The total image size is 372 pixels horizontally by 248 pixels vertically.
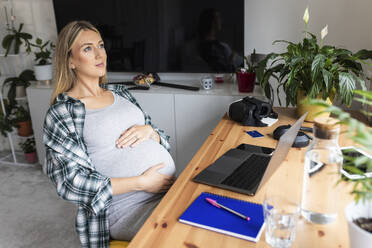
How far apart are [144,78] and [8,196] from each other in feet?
4.58

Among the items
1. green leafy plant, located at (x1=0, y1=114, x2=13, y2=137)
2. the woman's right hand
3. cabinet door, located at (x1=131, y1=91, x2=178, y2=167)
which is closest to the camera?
the woman's right hand

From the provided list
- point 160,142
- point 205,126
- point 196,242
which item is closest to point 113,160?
point 160,142

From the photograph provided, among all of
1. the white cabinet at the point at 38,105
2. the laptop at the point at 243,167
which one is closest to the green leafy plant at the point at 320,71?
the laptop at the point at 243,167

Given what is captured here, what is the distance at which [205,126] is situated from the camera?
7.45 ft

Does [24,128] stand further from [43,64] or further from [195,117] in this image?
[195,117]

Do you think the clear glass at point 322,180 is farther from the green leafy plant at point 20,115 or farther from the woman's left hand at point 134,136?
the green leafy plant at point 20,115

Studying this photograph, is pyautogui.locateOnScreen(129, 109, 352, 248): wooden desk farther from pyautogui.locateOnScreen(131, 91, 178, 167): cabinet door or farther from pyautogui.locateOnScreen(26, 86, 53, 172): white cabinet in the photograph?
pyautogui.locateOnScreen(26, 86, 53, 172): white cabinet

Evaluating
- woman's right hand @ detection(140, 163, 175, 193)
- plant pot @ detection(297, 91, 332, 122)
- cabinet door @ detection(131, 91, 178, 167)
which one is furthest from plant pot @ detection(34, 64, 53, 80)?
plant pot @ detection(297, 91, 332, 122)

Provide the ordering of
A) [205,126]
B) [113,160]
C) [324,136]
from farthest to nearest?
[205,126] → [113,160] → [324,136]

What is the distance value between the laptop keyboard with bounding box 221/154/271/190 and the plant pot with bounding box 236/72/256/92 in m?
0.91

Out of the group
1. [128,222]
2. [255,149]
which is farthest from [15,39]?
[255,149]

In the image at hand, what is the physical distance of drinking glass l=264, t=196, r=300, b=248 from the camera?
0.78m

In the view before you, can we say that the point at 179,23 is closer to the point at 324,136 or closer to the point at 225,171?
the point at 225,171

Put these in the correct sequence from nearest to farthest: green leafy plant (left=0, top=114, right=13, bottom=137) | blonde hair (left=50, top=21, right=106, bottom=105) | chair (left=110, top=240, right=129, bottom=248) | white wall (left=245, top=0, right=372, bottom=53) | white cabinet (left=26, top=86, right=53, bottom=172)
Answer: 1. chair (left=110, top=240, right=129, bottom=248)
2. blonde hair (left=50, top=21, right=106, bottom=105)
3. white wall (left=245, top=0, right=372, bottom=53)
4. white cabinet (left=26, top=86, right=53, bottom=172)
5. green leafy plant (left=0, top=114, right=13, bottom=137)
